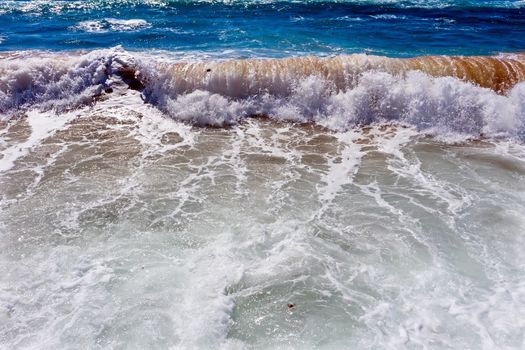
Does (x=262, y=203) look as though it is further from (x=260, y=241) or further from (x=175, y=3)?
(x=175, y=3)

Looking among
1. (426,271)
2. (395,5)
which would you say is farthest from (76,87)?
(395,5)

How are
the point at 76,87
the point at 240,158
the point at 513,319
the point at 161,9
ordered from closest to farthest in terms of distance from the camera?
1. the point at 513,319
2. the point at 240,158
3. the point at 76,87
4. the point at 161,9

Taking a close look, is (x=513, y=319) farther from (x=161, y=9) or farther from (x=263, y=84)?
(x=161, y=9)

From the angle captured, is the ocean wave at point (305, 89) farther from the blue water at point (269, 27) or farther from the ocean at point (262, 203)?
the blue water at point (269, 27)

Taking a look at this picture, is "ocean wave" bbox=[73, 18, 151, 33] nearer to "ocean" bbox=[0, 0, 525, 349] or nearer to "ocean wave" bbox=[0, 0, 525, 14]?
"ocean wave" bbox=[0, 0, 525, 14]

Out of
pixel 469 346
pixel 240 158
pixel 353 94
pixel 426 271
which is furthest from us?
pixel 353 94

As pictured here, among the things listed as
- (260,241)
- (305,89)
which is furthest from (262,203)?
(305,89)

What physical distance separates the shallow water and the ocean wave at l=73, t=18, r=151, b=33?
10122 mm

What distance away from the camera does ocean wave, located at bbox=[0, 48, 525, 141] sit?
30.8ft

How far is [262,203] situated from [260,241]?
979 mm

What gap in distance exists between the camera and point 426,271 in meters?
5.17

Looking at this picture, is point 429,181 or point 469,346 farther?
point 429,181

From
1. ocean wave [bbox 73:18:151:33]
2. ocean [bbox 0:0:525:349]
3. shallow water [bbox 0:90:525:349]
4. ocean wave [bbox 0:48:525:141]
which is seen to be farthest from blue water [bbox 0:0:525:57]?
shallow water [bbox 0:90:525:349]

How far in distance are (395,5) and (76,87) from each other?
1730 cm
